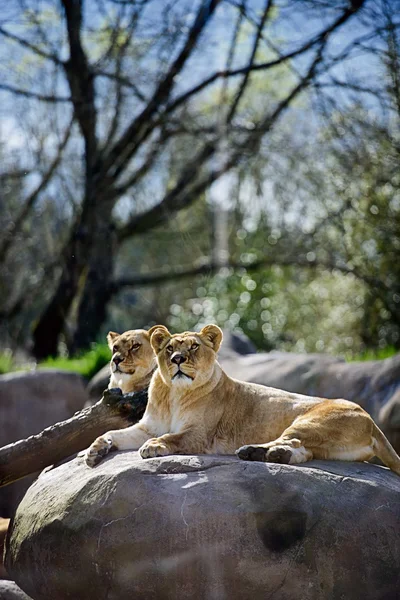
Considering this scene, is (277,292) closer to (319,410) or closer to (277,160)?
(277,160)

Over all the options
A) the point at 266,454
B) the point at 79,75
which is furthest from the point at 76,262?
the point at 266,454

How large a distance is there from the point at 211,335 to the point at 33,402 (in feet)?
17.5

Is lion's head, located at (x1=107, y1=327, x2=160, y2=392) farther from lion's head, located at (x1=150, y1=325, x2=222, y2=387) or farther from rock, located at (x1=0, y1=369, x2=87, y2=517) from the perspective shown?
rock, located at (x1=0, y1=369, x2=87, y2=517)

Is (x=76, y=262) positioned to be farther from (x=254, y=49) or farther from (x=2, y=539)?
(x=2, y=539)

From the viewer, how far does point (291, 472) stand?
527 cm

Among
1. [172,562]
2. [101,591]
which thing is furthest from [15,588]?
[172,562]

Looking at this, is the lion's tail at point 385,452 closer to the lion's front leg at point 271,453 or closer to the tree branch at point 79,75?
the lion's front leg at point 271,453

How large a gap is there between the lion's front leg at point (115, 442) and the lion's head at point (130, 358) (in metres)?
0.83

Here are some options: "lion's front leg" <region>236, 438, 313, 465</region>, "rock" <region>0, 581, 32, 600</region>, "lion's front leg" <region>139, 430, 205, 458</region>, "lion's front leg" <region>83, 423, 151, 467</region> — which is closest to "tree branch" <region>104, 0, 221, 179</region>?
"lion's front leg" <region>83, 423, 151, 467</region>

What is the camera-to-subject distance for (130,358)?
6859 millimetres

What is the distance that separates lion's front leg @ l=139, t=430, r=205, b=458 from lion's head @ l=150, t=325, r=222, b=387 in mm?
348

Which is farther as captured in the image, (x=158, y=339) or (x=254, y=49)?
(x=254, y=49)

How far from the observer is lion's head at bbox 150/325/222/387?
5871 millimetres

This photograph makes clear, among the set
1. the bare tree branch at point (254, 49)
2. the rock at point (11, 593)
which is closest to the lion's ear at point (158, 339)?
the rock at point (11, 593)
